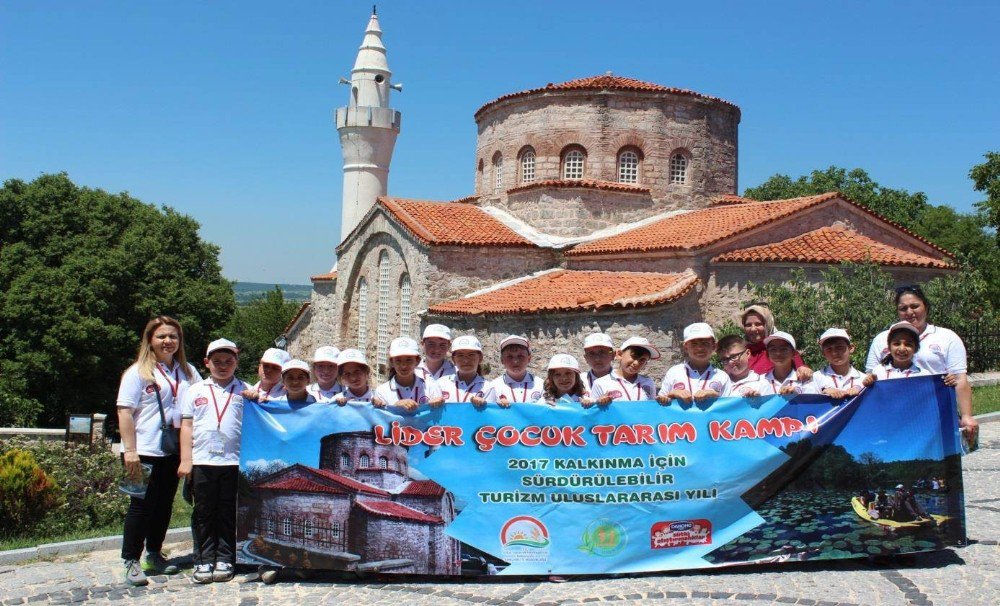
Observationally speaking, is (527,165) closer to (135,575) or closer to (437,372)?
(437,372)

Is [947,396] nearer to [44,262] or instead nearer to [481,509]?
[481,509]

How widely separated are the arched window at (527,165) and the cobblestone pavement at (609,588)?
675 inches

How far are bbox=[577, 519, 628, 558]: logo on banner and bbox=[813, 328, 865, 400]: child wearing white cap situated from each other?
1750mm

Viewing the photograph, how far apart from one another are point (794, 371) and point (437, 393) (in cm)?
266

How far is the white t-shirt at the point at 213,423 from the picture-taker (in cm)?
595

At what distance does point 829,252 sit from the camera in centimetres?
1655

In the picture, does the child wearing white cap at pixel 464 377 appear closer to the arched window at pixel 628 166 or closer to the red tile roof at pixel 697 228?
the red tile roof at pixel 697 228

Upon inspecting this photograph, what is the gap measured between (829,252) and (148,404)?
45.6ft

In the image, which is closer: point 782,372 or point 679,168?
point 782,372

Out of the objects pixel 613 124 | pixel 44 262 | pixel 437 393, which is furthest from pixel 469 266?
pixel 44 262

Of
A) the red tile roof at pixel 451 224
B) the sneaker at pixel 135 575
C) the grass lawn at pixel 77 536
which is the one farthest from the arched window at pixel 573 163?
the sneaker at pixel 135 575

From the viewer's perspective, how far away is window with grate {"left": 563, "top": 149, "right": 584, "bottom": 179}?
21.9 metres

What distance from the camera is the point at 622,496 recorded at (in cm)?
596

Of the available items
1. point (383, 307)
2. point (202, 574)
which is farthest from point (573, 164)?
point (202, 574)
